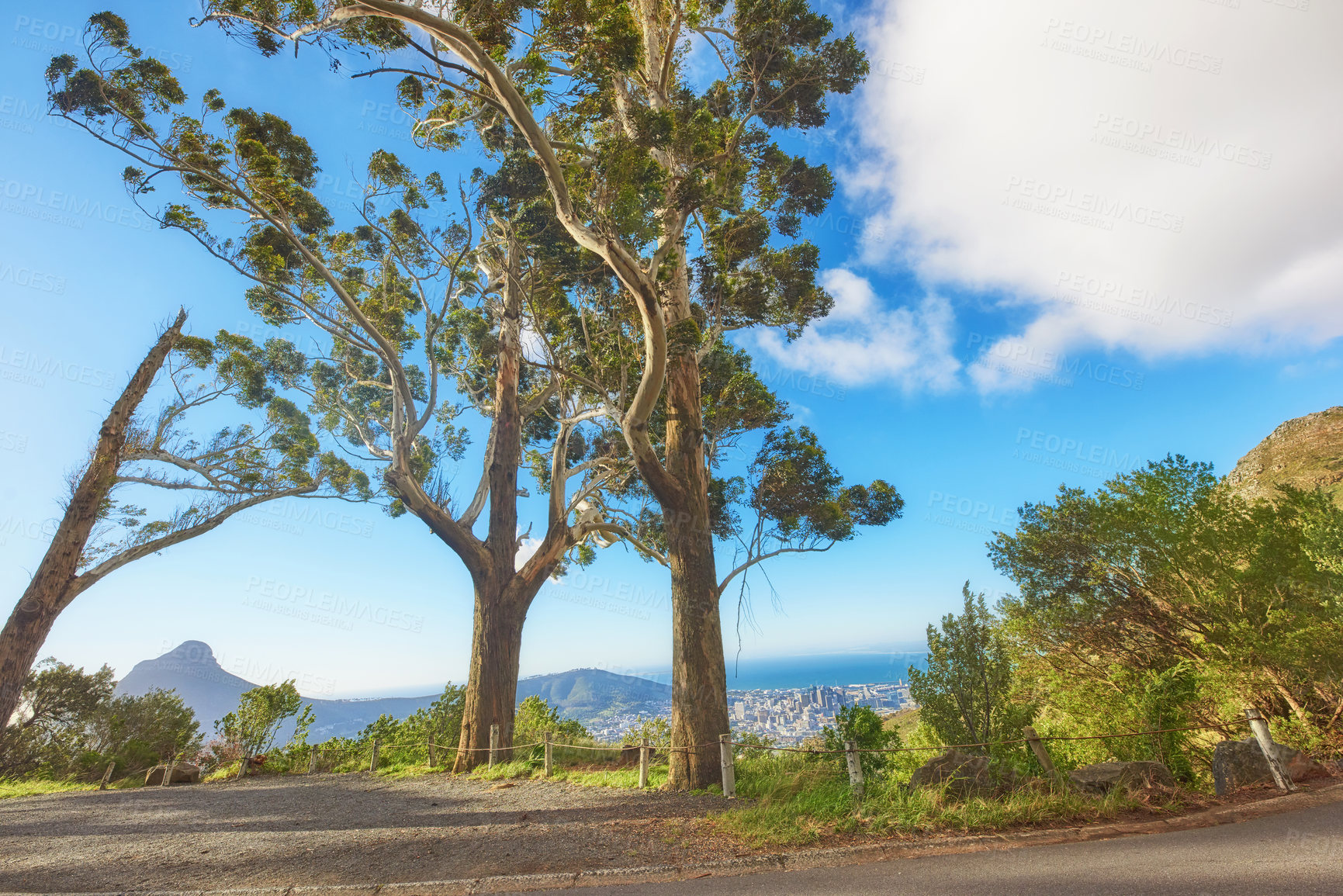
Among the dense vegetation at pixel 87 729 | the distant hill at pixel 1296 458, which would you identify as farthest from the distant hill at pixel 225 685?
the distant hill at pixel 1296 458

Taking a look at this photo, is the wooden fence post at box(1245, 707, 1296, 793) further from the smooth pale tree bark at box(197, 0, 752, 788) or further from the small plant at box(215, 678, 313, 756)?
the small plant at box(215, 678, 313, 756)

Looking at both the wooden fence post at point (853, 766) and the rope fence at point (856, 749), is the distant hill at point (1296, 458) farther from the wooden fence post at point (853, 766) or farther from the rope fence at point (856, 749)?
the wooden fence post at point (853, 766)

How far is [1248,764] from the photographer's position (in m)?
6.03

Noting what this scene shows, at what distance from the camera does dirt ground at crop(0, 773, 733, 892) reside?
4.54 meters

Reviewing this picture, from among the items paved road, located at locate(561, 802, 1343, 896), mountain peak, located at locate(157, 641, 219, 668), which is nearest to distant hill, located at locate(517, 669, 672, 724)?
paved road, located at locate(561, 802, 1343, 896)

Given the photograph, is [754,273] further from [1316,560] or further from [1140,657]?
[1140,657]

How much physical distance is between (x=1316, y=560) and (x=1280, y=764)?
12.5 feet

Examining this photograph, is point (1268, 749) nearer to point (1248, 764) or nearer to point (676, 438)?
point (1248, 764)

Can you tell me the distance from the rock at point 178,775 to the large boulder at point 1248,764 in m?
18.6

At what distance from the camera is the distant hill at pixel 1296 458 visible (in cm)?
2129

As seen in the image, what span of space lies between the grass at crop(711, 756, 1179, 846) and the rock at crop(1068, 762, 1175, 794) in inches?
6.0

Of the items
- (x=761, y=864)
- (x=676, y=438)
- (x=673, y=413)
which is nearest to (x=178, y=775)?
(x=676, y=438)

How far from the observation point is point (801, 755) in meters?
8.23

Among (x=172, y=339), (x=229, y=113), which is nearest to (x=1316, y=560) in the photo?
(x=229, y=113)
